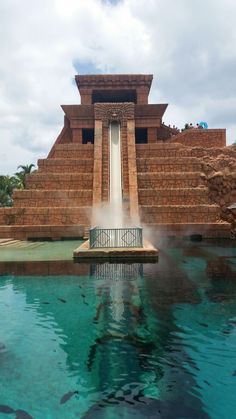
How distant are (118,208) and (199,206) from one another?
512 cm

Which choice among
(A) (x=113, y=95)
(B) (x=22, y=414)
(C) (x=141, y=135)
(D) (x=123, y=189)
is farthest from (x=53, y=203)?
(A) (x=113, y=95)

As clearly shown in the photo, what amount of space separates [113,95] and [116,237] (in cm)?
2635

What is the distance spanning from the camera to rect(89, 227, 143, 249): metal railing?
1219 cm

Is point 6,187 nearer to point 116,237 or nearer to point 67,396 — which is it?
point 116,237

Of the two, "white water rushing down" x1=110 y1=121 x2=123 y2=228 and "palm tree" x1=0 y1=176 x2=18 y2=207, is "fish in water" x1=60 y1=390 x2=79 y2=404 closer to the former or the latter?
"white water rushing down" x1=110 y1=121 x2=123 y2=228

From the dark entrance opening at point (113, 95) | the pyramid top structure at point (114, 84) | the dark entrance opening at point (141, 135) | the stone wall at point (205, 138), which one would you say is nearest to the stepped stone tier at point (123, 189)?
the stone wall at point (205, 138)

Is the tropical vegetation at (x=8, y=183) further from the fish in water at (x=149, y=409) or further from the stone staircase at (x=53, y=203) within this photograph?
the fish in water at (x=149, y=409)

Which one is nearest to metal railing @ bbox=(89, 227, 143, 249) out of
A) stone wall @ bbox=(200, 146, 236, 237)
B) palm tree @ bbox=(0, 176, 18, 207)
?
stone wall @ bbox=(200, 146, 236, 237)

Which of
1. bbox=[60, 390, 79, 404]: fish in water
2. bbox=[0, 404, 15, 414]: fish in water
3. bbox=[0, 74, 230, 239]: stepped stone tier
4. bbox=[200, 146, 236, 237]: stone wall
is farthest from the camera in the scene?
bbox=[200, 146, 236, 237]: stone wall

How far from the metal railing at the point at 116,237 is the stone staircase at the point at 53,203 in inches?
244

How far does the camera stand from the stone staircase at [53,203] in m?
18.7

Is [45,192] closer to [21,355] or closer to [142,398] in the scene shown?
[21,355]

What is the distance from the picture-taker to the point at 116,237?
487 inches

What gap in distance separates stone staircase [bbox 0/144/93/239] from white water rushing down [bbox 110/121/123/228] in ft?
5.06
